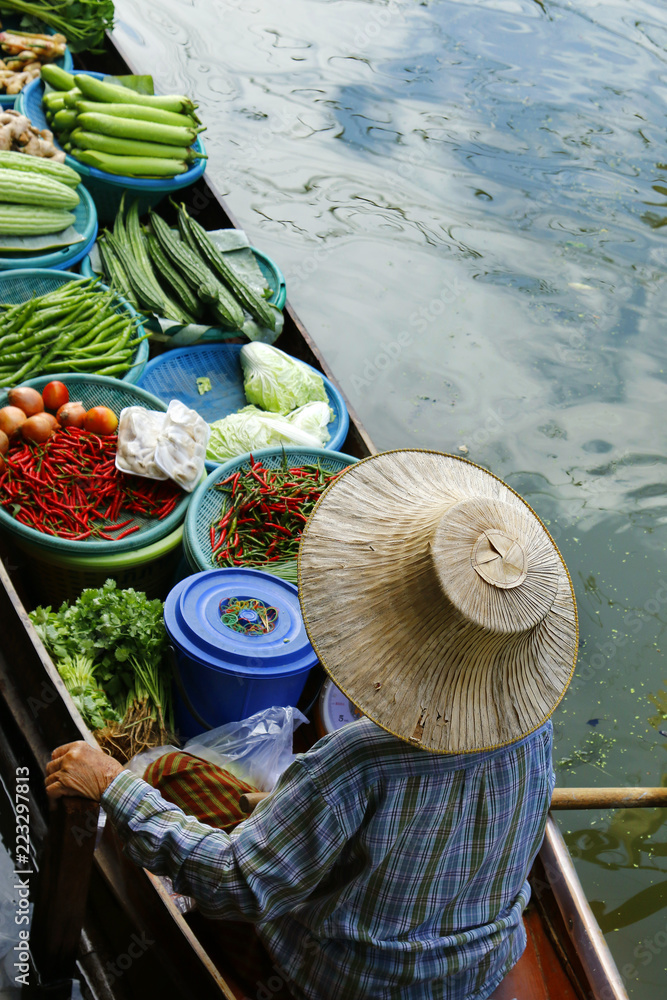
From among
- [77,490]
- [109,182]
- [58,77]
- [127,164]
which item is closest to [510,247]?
[127,164]

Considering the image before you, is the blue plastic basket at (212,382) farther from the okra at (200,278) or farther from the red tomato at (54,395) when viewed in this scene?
the red tomato at (54,395)

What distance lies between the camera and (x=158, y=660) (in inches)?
103

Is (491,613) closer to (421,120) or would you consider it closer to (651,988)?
(651,988)

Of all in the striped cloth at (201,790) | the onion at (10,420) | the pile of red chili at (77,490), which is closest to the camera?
the striped cloth at (201,790)

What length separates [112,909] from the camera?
217cm

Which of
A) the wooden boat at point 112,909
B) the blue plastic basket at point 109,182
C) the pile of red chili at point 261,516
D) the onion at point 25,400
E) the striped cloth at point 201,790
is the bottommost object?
the wooden boat at point 112,909

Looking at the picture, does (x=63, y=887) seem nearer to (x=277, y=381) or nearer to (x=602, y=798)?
(x=602, y=798)

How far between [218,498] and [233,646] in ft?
2.74

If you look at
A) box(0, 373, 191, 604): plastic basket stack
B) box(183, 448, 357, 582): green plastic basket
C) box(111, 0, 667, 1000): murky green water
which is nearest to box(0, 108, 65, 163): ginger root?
box(0, 373, 191, 604): plastic basket stack

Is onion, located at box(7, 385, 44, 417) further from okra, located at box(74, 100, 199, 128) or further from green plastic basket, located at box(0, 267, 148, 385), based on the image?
okra, located at box(74, 100, 199, 128)

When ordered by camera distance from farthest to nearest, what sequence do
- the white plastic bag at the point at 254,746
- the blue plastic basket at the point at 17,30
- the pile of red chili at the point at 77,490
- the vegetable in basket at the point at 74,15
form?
the vegetable in basket at the point at 74,15
the blue plastic basket at the point at 17,30
the pile of red chili at the point at 77,490
the white plastic bag at the point at 254,746

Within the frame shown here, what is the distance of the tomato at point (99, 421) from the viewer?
3104 mm

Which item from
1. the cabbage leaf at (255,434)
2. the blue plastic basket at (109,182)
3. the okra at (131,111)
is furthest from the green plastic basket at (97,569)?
the okra at (131,111)

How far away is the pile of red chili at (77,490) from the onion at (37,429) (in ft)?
0.08
